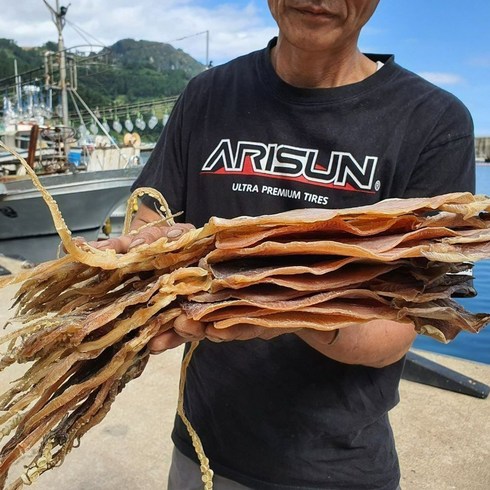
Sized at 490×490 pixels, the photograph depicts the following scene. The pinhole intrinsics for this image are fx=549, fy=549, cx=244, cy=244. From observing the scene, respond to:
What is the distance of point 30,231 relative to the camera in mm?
13594

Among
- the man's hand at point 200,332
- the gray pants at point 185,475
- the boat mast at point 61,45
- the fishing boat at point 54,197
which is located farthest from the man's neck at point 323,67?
the boat mast at point 61,45

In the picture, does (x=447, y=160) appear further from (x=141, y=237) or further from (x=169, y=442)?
(x=169, y=442)

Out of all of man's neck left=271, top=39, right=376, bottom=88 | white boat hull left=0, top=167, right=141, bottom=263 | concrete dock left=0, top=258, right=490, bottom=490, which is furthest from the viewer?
white boat hull left=0, top=167, right=141, bottom=263

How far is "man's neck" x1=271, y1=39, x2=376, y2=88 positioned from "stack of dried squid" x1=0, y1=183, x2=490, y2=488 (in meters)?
0.78

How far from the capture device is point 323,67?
5.39 ft

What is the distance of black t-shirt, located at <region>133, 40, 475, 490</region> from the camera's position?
5.15 feet

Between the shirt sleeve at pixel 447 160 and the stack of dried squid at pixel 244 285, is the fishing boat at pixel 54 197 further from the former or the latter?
the stack of dried squid at pixel 244 285

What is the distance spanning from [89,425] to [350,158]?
39.4 inches

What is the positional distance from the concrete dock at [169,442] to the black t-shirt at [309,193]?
138 centimetres

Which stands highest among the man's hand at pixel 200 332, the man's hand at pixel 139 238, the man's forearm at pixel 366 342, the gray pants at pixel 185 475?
the man's hand at pixel 139 238

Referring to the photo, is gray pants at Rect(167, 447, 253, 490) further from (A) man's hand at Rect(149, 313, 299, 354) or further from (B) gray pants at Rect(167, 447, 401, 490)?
(A) man's hand at Rect(149, 313, 299, 354)

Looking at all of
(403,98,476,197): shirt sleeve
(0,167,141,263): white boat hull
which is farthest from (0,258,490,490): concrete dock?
(0,167,141,263): white boat hull

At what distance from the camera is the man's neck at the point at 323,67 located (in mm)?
1631

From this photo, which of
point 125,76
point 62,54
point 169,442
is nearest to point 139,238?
point 169,442
